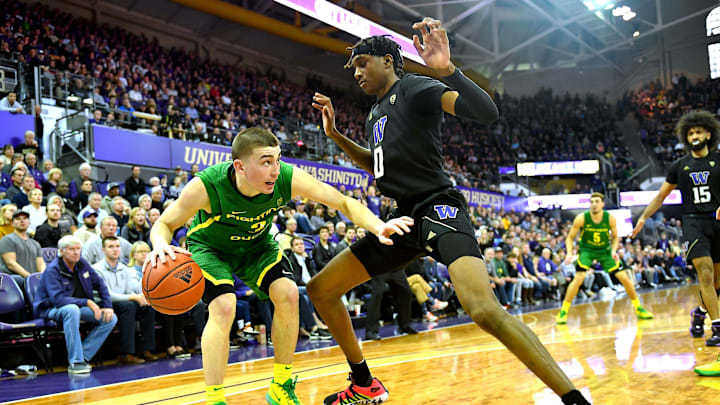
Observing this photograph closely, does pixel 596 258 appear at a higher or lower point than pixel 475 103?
lower

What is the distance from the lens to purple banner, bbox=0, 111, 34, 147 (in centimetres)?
1099

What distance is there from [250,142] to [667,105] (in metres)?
35.4

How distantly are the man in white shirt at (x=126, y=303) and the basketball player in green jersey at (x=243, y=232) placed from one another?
3.46m

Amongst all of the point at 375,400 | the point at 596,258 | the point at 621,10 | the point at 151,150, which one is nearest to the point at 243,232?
the point at 375,400

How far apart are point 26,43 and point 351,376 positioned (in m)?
14.2

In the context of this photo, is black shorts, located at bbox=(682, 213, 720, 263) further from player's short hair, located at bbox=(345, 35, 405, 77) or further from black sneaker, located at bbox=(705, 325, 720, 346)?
player's short hair, located at bbox=(345, 35, 405, 77)

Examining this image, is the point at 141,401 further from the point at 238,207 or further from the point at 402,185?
the point at 402,185

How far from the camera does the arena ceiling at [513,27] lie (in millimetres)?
22828

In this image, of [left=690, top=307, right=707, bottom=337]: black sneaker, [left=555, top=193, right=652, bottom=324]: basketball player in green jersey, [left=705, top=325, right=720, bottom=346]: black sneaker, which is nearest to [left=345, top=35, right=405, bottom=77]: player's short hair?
[left=705, top=325, right=720, bottom=346]: black sneaker

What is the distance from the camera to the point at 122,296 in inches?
269

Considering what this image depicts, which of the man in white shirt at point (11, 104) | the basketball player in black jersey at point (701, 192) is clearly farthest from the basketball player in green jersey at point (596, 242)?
the man in white shirt at point (11, 104)

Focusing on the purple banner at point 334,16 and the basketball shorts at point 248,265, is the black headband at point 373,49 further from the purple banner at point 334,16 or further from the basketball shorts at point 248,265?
the purple banner at point 334,16

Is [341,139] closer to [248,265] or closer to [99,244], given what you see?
[248,265]

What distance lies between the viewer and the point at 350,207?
312 cm
